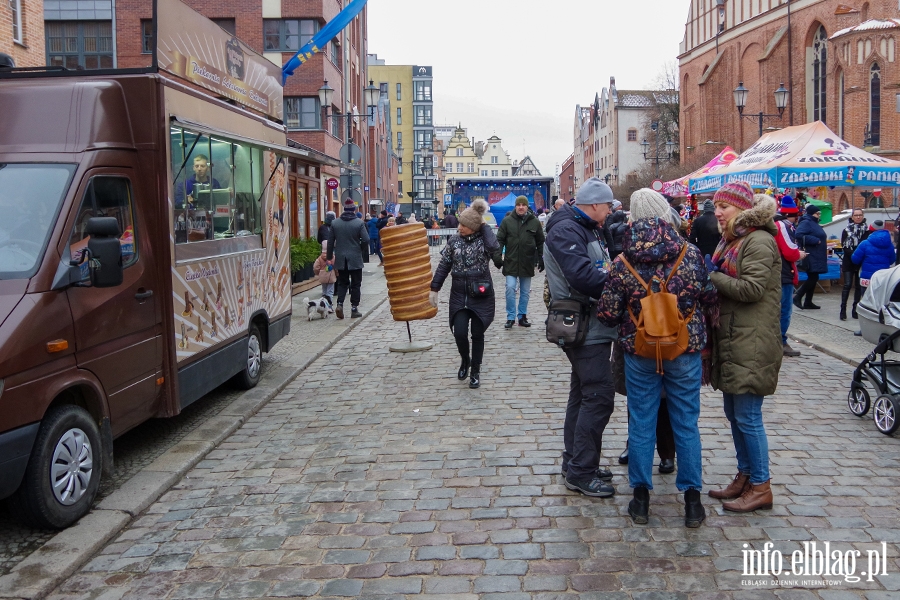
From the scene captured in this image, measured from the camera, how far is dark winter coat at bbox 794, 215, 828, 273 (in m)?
13.9

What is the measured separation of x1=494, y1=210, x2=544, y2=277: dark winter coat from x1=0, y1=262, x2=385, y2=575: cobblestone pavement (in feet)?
9.22

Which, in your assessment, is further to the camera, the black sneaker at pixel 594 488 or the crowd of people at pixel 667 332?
the black sneaker at pixel 594 488

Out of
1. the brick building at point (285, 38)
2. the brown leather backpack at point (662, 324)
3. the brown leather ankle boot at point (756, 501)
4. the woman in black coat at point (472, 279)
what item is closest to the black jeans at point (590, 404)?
the brown leather backpack at point (662, 324)

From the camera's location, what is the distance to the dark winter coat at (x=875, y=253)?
1254 centimetres

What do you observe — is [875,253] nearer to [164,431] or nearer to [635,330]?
[635,330]

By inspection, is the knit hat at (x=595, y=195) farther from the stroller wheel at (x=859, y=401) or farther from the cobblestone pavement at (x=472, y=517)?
the stroller wheel at (x=859, y=401)

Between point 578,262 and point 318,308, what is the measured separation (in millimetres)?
9835

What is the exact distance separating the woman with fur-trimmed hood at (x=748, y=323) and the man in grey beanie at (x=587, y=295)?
26.0 inches

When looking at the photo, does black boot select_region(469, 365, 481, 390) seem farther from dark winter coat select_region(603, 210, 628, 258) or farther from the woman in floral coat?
the woman in floral coat

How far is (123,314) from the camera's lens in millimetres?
5488

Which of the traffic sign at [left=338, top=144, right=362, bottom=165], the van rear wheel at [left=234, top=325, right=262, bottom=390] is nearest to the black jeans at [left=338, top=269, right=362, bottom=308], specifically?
the traffic sign at [left=338, top=144, right=362, bottom=165]

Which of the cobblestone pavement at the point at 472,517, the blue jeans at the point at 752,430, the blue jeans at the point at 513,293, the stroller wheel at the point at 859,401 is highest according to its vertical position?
the blue jeans at the point at 513,293

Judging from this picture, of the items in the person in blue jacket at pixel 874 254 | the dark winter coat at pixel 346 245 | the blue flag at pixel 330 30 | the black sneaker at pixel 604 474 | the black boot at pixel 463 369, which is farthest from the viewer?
the blue flag at pixel 330 30

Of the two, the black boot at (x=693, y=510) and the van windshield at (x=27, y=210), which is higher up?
the van windshield at (x=27, y=210)
